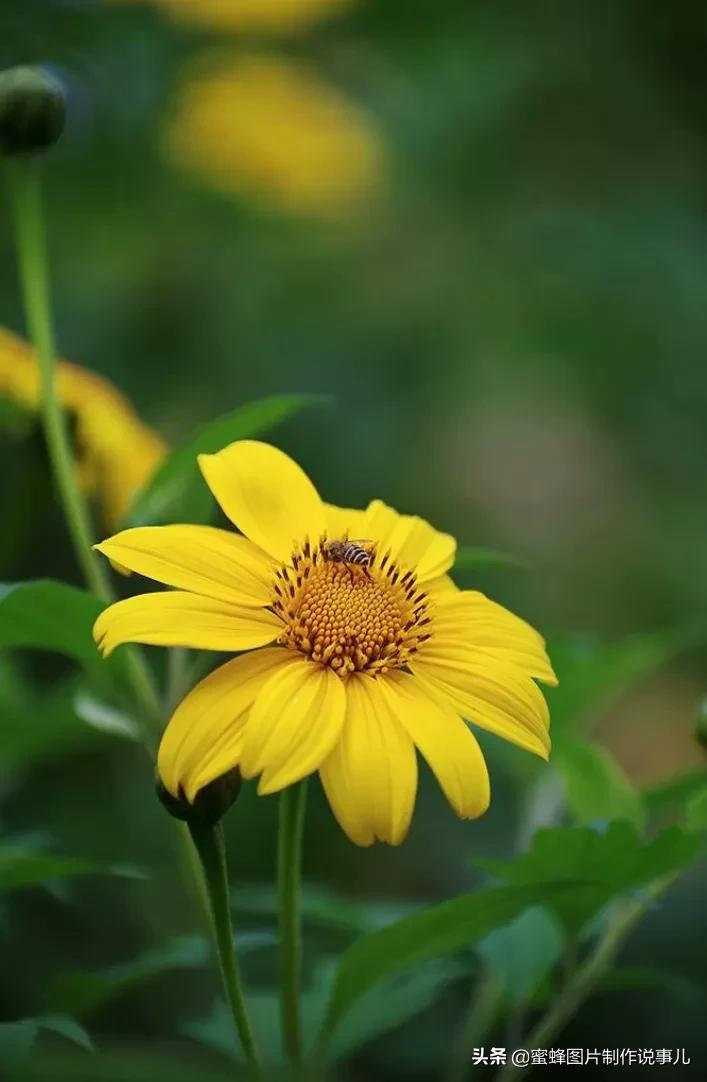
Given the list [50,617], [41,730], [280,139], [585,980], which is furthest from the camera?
[280,139]

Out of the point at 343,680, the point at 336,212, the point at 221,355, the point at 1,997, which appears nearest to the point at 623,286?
the point at 336,212

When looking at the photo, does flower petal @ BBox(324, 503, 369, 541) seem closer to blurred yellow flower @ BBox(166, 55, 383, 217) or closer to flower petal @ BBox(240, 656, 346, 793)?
flower petal @ BBox(240, 656, 346, 793)

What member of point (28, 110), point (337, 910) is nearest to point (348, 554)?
point (337, 910)

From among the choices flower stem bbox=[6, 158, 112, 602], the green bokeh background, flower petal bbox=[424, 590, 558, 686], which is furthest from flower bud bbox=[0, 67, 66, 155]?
the green bokeh background

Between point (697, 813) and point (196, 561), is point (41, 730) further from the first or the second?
point (697, 813)

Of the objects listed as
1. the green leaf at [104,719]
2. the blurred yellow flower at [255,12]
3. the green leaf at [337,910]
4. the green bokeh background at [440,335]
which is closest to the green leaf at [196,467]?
the green leaf at [104,719]

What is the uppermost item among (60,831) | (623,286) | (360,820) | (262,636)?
(623,286)

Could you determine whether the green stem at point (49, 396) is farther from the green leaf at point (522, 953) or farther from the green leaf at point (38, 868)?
the green leaf at point (522, 953)

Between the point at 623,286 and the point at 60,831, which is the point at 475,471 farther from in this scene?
the point at 60,831
